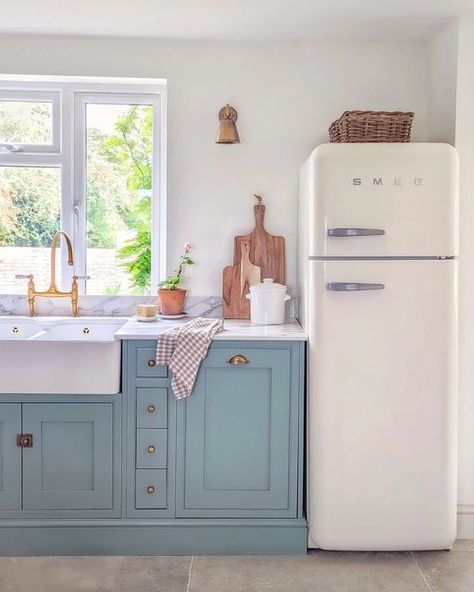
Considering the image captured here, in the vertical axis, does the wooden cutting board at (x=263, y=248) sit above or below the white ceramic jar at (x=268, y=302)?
above

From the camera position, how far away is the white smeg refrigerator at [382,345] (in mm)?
2342

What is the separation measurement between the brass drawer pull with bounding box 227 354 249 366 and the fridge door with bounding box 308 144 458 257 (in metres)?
0.56

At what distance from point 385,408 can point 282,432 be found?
421 millimetres

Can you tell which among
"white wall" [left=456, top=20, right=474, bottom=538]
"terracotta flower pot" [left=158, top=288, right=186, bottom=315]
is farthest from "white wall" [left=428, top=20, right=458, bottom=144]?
"terracotta flower pot" [left=158, top=288, right=186, bottom=315]

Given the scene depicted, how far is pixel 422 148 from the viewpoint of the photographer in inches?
92.3

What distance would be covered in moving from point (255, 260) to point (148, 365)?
853mm

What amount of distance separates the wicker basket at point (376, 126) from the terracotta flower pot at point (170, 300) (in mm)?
1063

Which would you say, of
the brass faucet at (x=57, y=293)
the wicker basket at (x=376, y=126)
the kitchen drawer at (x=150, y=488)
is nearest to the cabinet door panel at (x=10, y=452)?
the kitchen drawer at (x=150, y=488)

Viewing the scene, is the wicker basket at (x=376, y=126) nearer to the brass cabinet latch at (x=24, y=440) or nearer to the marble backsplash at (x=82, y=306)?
the marble backsplash at (x=82, y=306)

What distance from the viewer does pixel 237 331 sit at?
2.55m

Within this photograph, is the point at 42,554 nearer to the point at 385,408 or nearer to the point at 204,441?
the point at 204,441

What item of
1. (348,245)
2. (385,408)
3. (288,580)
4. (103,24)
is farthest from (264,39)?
(288,580)

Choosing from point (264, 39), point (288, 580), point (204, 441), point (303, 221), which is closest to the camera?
point (288, 580)

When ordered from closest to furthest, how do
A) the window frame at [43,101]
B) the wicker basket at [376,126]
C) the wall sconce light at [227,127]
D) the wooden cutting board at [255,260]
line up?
the wicker basket at [376,126] < the wall sconce light at [227,127] < the wooden cutting board at [255,260] < the window frame at [43,101]
